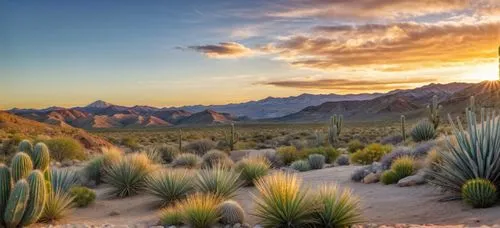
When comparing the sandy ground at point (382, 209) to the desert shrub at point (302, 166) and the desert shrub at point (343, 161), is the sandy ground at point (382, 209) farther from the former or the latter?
the desert shrub at point (343, 161)

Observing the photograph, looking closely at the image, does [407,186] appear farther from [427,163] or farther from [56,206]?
[56,206]

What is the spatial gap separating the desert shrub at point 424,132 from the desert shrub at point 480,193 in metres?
13.4

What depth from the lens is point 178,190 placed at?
1266cm

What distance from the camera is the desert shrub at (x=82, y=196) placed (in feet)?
43.3

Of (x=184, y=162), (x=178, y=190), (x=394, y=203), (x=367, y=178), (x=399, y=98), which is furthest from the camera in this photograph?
(x=399, y=98)

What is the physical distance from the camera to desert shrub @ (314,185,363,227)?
8.93m

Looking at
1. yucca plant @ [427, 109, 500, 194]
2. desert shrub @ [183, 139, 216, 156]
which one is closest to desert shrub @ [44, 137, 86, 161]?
desert shrub @ [183, 139, 216, 156]

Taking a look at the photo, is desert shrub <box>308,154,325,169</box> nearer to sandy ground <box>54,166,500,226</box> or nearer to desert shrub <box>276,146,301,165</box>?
desert shrub <box>276,146,301,165</box>

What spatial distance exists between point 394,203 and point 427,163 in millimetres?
2441

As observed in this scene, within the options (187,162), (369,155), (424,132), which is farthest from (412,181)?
(187,162)

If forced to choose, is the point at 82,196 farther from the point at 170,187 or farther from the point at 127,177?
the point at 170,187

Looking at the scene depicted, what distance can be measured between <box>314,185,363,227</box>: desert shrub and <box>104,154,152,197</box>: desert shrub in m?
6.78

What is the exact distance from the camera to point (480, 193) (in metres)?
9.52

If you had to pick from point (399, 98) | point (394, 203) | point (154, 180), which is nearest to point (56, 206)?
point (154, 180)
